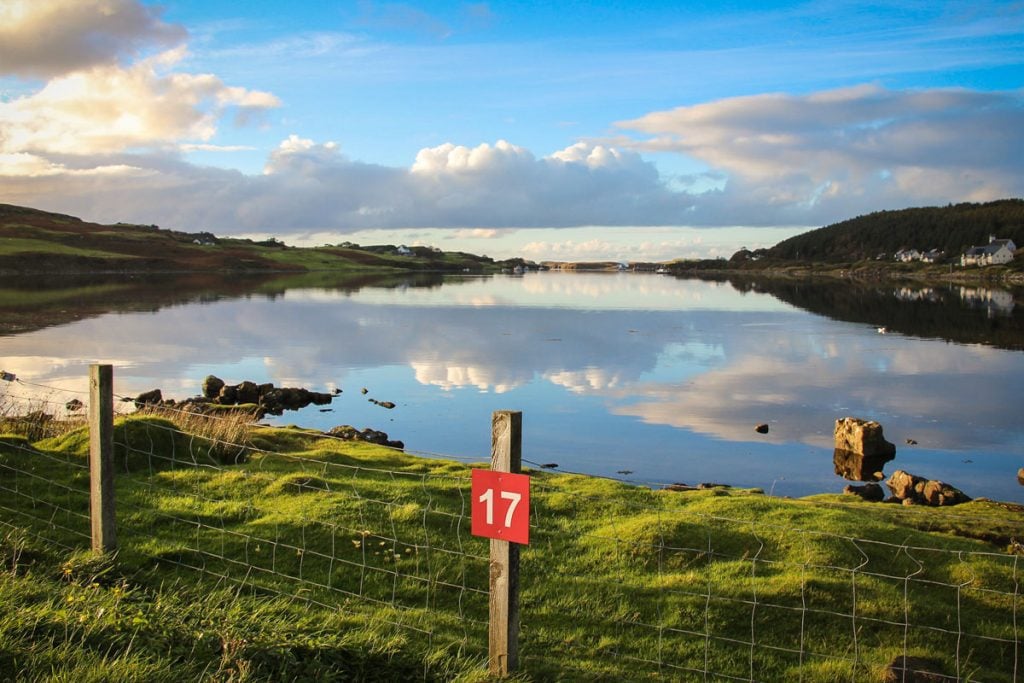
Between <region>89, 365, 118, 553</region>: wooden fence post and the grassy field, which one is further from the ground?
<region>89, 365, 118, 553</region>: wooden fence post

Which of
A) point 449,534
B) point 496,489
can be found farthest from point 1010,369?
point 496,489

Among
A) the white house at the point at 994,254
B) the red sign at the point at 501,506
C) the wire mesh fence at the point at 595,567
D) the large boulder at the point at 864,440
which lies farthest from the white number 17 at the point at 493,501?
the white house at the point at 994,254

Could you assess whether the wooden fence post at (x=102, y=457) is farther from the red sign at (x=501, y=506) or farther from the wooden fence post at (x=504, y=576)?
the wooden fence post at (x=504, y=576)

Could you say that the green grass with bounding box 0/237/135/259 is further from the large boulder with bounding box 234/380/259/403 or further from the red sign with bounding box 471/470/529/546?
the red sign with bounding box 471/470/529/546

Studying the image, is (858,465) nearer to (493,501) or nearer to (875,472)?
(875,472)

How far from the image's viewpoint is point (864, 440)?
25.0 meters

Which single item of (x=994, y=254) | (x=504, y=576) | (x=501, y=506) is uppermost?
(x=994, y=254)

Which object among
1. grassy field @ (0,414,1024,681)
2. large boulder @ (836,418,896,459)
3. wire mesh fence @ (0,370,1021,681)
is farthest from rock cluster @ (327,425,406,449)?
large boulder @ (836,418,896,459)

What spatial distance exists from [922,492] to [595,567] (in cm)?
1301

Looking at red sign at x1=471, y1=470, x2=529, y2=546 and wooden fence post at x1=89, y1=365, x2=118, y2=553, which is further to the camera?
wooden fence post at x1=89, y1=365, x2=118, y2=553

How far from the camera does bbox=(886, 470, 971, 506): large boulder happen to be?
60.6 ft

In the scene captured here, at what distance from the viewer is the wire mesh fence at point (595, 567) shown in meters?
8.09

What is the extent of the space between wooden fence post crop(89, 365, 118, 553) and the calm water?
890 cm

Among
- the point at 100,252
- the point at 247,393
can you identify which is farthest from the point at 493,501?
the point at 100,252
